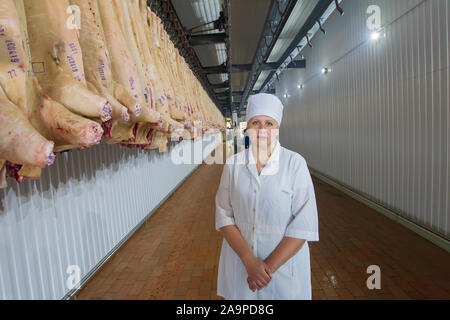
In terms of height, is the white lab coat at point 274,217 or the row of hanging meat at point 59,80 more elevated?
the row of hanging meat at point 59,80

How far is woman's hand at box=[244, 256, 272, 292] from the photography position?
1.29m

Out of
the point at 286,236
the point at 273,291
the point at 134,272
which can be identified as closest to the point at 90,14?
the point at 286,236

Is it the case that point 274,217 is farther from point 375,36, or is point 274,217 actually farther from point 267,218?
point 375,36

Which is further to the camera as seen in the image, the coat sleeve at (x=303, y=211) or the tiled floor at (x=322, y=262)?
the tiled floor at (x=322, y=262)

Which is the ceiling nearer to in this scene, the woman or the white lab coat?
the woman

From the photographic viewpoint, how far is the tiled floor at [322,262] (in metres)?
2.47

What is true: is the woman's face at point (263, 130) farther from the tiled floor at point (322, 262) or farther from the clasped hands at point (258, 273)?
the tiled floor at point (322, 262)

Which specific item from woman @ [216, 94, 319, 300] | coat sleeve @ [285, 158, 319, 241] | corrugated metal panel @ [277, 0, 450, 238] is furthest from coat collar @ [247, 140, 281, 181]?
corrugated metal panel @ [277, 0, 450, 238]

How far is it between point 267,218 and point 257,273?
277mm

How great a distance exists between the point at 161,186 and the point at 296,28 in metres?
5.11

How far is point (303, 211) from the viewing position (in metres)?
1.34

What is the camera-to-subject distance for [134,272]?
9.41 feet

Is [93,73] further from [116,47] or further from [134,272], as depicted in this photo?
[134,272]

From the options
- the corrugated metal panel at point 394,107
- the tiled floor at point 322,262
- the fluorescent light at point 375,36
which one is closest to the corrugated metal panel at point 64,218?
the tiled floor at point 322,262
